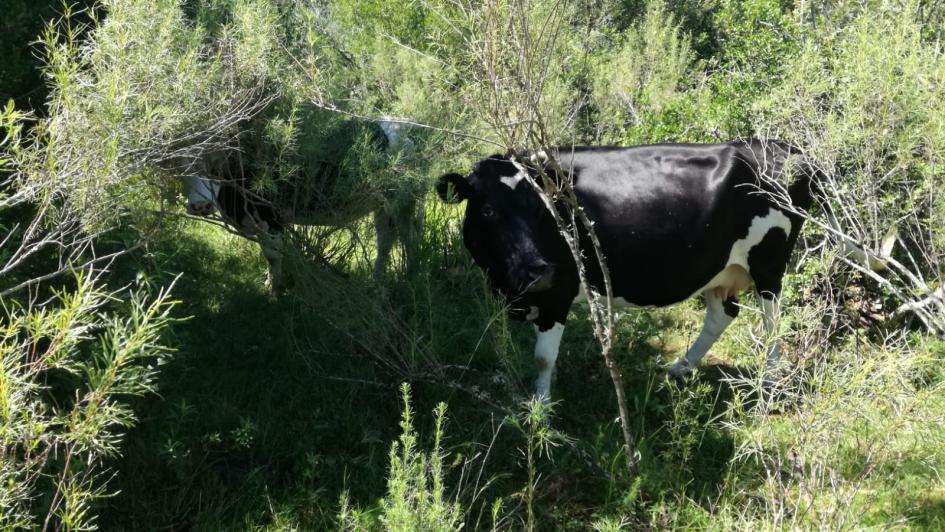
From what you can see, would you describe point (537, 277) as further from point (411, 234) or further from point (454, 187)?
point (411, 234)

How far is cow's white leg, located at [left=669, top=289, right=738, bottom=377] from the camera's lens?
5625 mm

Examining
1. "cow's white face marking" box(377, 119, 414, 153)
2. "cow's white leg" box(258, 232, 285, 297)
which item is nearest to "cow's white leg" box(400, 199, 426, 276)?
"cow's white face marking" box(377, 119, 414, 153)

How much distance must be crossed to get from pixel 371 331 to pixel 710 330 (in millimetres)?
2380

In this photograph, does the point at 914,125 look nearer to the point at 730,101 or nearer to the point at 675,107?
the point at 730,101

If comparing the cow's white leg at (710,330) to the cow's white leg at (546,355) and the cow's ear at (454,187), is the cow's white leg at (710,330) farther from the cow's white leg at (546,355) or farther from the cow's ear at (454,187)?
the cow's ear at (454,187)

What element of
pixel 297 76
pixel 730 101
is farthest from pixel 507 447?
pixel 730 101

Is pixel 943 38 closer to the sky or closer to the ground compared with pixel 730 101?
closer to the sky

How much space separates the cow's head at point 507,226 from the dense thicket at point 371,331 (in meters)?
0.22

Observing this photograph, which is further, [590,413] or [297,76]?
[590,413]

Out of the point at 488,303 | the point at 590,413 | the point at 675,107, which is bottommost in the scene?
the point at 590,413

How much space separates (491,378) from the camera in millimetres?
4945

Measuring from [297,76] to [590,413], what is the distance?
2577 mm

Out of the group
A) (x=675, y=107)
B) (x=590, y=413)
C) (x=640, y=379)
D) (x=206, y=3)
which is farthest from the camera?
(x=675, y=107)

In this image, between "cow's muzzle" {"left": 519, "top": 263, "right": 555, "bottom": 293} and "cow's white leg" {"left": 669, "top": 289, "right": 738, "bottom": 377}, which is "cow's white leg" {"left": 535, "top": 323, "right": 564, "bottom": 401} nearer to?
"cow's muzzle" {"left": 519, "top": 263, "right": 555, "bottom": 293}
